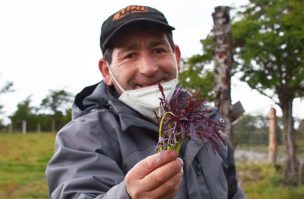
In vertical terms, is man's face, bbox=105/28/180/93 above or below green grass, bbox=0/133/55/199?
above

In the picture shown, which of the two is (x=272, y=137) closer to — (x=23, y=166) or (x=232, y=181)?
(x=23, y=166)

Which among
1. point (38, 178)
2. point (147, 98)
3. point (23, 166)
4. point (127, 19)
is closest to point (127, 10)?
point (127, 19)

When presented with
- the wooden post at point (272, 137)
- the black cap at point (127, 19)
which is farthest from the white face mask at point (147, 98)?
the wooden post at point (272, 137)

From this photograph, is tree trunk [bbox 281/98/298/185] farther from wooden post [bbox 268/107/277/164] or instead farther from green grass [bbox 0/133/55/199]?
green grass [bbox 0/133/55/199]

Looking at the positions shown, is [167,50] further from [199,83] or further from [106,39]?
[199,83]

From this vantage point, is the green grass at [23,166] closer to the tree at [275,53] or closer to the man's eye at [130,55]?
the tree at [275,53]

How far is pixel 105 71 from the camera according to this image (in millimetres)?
2576

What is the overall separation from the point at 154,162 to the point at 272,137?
1653 cm

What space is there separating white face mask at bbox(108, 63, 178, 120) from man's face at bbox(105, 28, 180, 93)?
0.04 m

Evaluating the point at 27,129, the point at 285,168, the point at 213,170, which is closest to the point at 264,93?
the point at 285,168

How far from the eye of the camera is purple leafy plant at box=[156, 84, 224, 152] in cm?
167

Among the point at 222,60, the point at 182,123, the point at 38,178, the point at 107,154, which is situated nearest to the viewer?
the point at 182,123

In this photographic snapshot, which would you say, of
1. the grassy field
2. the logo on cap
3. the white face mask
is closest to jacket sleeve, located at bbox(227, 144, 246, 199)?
the white face mask

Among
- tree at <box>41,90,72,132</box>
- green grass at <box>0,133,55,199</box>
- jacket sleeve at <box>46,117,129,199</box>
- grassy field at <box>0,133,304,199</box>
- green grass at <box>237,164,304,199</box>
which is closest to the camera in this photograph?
jacket sleeve at <box>46,117,129,199</box>
